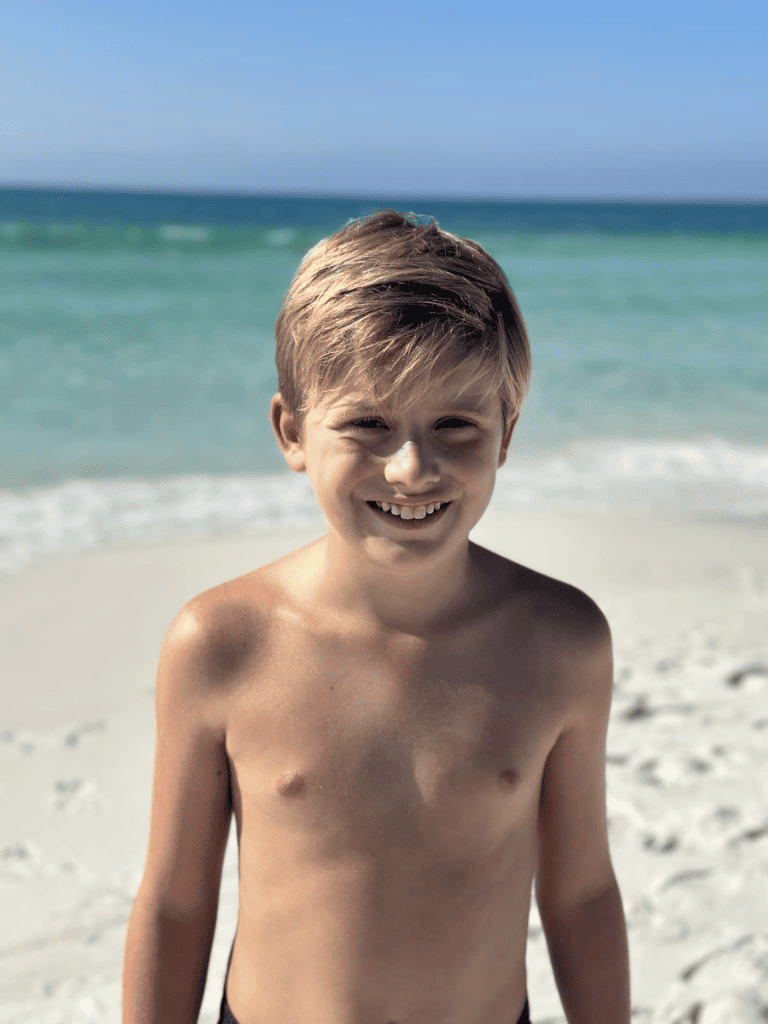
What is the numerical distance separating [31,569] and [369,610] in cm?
383

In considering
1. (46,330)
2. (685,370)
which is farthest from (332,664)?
(46,330)

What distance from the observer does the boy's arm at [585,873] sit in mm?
1360

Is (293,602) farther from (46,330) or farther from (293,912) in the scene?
(46,330)

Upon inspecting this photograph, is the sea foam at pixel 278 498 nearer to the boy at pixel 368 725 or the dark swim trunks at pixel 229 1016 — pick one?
the dark swim trunks at pixel 229 1016

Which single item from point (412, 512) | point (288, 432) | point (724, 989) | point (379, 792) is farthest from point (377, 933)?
point (724, 989)

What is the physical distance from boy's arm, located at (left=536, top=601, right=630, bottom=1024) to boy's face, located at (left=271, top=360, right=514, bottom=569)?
0.95ft

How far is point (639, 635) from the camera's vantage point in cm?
407

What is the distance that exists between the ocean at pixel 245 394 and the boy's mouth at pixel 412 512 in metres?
4.03

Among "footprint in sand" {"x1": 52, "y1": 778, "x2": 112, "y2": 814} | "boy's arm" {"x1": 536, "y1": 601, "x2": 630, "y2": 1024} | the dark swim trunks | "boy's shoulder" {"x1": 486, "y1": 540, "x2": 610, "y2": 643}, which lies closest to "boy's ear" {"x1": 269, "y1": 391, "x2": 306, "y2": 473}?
"boy's shoulder" {"x1": 486, "y1": 540, "x2": 610, "y2": 643}

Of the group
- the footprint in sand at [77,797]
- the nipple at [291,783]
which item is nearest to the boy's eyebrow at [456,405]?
the nipple at [291,783]

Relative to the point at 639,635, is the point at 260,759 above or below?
above

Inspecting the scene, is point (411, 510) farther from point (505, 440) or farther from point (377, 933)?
point (377, 933)

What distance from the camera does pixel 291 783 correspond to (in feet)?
4.17

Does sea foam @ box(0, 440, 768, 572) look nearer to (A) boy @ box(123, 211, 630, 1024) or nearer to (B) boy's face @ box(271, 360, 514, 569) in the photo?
(A) boy @ box(123, 211, 630, 1024)
